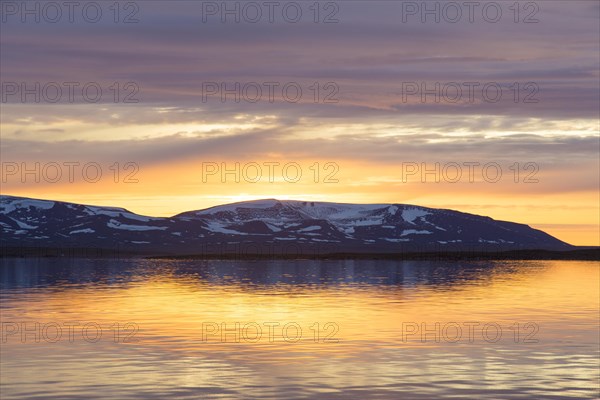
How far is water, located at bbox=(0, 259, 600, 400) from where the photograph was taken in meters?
30.3

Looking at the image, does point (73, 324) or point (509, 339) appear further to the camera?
point (73, 324)

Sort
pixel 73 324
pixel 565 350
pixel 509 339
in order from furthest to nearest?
pixel 73 324 < pixel 509 339 < pixel 565 350

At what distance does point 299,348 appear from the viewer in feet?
131

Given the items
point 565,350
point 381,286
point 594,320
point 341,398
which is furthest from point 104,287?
point 341,398

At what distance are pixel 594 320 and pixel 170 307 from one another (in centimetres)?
2511

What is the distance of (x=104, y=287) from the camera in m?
88.0

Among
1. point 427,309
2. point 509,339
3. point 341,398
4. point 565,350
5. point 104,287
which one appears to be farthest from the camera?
point 104,287

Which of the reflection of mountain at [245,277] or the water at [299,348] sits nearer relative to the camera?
the water at [299,348]

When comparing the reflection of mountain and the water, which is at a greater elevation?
the reflection of mountain

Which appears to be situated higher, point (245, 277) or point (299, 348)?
point (245, 277)

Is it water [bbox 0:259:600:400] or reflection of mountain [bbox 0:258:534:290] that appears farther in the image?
reflection of mountain [bbox 0:258:534:290]

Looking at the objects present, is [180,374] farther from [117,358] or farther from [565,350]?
[565,350]

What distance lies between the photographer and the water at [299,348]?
3030 centimetres

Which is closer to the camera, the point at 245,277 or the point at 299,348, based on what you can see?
the point at 299,348
